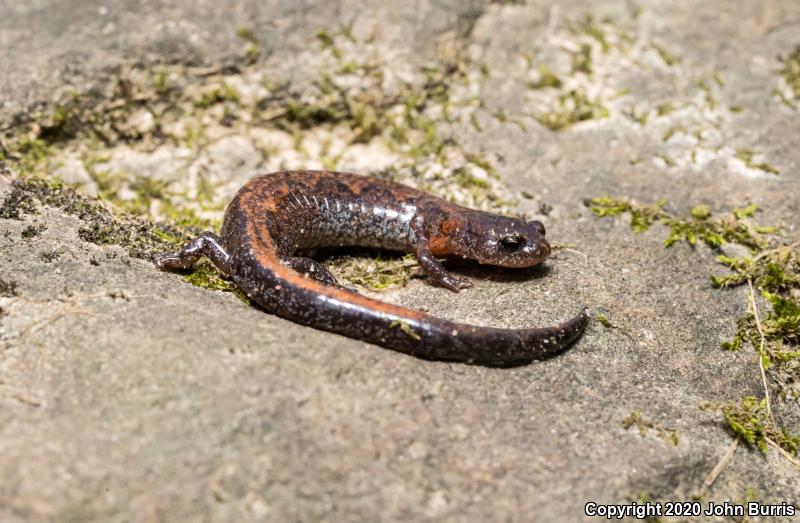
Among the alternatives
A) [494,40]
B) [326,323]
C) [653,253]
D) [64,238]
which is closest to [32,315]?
[64,238]

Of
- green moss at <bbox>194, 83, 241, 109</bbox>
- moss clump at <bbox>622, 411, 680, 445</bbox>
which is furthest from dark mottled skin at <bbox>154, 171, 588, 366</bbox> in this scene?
green moss at <bbox>194, 83, 241, 109</bbox>

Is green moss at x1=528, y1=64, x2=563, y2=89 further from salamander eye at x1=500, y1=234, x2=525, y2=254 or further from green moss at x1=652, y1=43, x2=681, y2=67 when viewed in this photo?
salamander eye at x1=500, y1=234, x2=525, y2=254

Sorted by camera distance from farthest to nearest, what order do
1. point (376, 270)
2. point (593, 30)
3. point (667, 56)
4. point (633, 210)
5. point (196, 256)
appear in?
point (593, 30)
point (667, 56)
point (633, 210)
point (376, 270)
point (196, 256)

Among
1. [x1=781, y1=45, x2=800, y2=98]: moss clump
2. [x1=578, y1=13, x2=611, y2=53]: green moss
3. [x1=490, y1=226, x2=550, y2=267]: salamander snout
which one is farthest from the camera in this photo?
[x1=578, y1=13, x2=611, y2=53]: green moss

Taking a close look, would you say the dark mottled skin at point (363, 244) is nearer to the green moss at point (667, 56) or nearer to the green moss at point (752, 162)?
the green moss at point (752, 162)

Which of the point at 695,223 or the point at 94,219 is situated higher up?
the point at 94,219

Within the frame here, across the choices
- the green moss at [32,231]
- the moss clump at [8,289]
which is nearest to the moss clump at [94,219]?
the green moss at [32,231]

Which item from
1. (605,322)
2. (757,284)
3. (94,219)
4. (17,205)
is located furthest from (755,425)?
(17,205)

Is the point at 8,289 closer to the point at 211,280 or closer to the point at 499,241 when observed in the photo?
the point at 211,280
